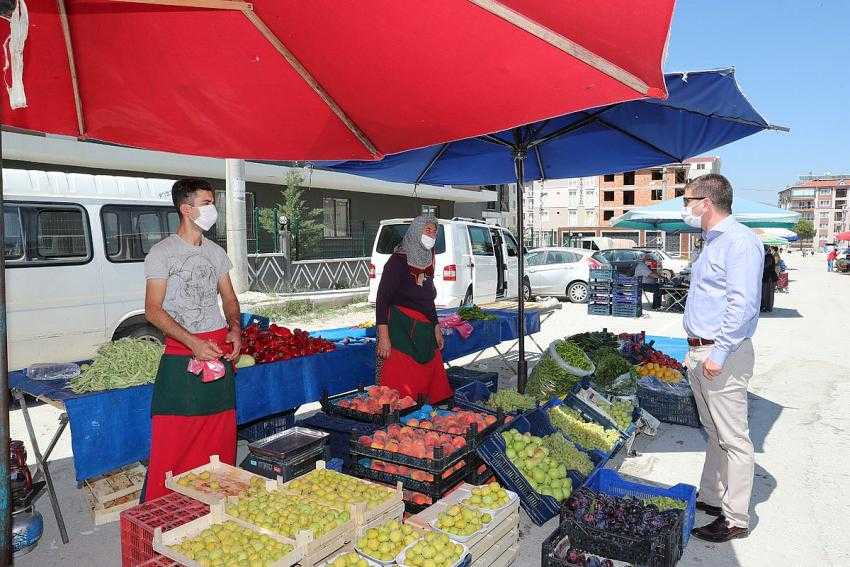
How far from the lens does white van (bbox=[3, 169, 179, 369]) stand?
6684mm

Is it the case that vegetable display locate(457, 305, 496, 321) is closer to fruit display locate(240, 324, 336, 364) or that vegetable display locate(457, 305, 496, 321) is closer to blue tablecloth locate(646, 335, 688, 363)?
fruit display locate(240, 324, 336, 364)

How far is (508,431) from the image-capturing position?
411 cm

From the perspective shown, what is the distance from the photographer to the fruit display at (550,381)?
5539 mm

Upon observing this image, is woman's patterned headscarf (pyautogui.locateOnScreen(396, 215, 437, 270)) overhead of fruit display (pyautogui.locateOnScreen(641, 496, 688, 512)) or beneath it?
overhead

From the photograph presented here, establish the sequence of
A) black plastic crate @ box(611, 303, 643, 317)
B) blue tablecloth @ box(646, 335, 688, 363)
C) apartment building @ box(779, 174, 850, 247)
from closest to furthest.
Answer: blue tablecloth @ box(646, 335, 688, 363) → black plastic crate @ box(611, 303, 643, 317) → apartment building @ box(779, 174, 850, 247)

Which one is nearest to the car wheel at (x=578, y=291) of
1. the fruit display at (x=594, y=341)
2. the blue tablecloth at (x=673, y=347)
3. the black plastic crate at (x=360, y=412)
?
the blue tablecloth at (x=673, y=347)

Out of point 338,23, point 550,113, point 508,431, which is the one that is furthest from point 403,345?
point 338,23

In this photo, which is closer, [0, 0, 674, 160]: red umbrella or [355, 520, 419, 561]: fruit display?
[0, 0, 674, 160]: red umbrella

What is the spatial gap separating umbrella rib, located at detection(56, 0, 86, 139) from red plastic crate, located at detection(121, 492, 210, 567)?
239 centimetres

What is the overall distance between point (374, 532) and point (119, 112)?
2.98m

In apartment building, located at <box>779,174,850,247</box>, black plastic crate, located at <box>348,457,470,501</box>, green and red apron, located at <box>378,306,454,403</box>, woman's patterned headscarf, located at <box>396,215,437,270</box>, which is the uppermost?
apartment building, located at <box>779,174,850,247</box>

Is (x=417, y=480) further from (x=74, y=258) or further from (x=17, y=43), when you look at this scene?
(x=74, y=258)

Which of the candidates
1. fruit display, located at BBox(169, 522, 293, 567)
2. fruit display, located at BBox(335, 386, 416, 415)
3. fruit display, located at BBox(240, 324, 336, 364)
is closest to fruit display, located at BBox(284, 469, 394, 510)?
fruit display, located at BBox(169, 522, 293, 567)

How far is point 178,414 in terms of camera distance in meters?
3.35
